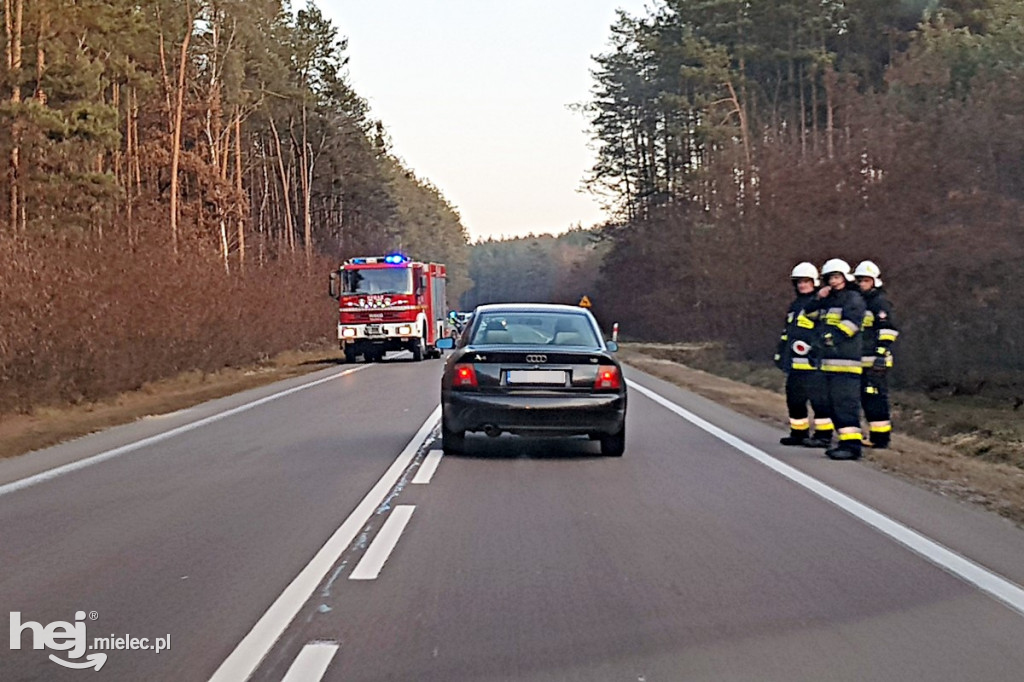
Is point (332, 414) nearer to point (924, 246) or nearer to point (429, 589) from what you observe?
point (429, 589)

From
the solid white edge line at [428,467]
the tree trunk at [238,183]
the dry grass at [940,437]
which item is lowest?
the dry grass at [940,437]

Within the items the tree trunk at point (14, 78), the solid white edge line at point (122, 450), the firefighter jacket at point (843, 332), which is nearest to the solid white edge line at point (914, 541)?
the firefighter jacket at point (843, 332)

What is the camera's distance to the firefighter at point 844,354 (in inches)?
517

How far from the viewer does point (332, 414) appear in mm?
18703

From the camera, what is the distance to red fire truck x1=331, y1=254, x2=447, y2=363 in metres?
36.6

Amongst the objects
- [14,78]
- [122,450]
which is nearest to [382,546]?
[122,450]

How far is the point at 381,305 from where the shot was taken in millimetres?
36656

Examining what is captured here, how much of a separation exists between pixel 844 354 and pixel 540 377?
3.23 m

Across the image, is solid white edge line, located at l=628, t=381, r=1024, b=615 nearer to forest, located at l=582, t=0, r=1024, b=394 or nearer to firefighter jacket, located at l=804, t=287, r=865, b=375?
firefighter jacket, located at l=804, t=287, r=865, b=375

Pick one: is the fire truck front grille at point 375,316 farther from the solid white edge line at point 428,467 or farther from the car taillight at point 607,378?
the car taillight at point 607,378

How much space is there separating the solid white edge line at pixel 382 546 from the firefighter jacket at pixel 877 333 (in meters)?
6.21

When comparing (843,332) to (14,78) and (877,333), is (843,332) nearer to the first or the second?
(877,333)

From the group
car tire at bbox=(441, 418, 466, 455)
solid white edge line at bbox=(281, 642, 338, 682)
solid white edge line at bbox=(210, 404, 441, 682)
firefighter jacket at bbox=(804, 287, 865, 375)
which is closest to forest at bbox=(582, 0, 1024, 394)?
firefighter jacket at bbox=(804, 287, 865, 375)

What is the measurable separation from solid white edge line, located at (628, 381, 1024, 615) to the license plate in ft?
7.26
